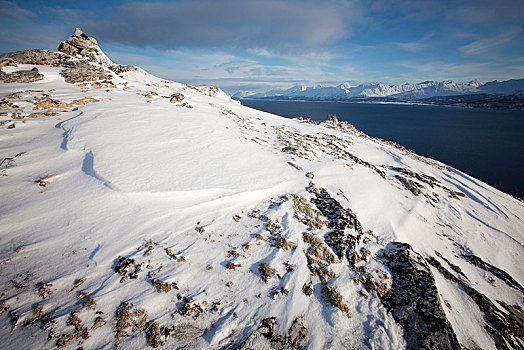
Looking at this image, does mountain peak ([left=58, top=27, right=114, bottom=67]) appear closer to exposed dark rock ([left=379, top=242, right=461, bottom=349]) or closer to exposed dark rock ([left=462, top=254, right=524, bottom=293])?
exposed dark rock ([left=379, top=242, right=461, bottom=349])

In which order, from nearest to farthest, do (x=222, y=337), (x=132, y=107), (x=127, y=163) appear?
(x=222, y=337) → (x=127, y=163) → (x=132, y=107)

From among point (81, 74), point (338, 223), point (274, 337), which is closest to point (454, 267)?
point (338, 223)

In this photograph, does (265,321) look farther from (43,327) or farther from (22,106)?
(22,106)

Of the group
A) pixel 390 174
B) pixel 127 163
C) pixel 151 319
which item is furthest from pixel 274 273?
pixel 390 174

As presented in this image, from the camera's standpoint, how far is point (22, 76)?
53.2 feet

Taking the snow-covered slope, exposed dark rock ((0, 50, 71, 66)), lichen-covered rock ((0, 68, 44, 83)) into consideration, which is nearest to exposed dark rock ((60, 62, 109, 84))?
lichen-covered rock ((0, 68, 44, 83))

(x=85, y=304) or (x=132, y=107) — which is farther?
(x=132, y=107)

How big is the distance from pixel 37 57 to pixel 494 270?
137ft

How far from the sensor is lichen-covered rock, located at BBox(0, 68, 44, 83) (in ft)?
51.0

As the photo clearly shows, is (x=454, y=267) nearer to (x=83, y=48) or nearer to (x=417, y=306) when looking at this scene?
(x=417, y=306)

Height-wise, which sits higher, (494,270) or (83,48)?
(83,48)

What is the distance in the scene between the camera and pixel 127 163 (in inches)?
310

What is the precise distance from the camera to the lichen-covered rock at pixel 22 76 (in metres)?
15.6

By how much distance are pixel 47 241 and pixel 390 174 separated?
18.7m
